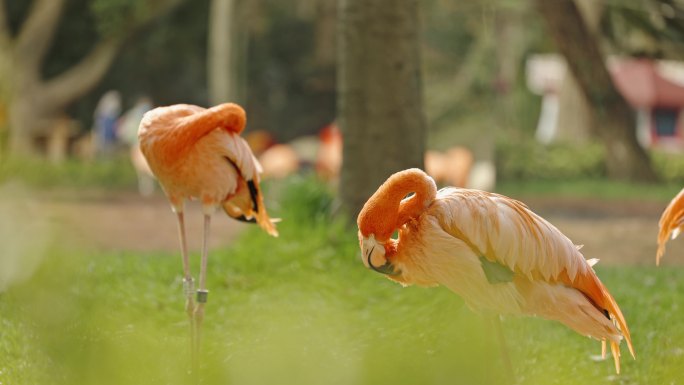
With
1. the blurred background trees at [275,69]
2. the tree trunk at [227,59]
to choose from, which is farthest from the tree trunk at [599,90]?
the tree trunk at [227,59]

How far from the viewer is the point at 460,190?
12.9ft

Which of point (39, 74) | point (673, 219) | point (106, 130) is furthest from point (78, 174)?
point (673, 219)

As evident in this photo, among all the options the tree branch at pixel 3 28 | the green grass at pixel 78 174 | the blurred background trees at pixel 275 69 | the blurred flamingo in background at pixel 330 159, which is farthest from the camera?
the tree branch at pixel 3 28

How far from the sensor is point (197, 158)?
4.54 m

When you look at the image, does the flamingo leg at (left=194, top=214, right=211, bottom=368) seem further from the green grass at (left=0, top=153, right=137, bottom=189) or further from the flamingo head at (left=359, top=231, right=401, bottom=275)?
the green grass at (left=0, top=153, right=137, bottom=189)

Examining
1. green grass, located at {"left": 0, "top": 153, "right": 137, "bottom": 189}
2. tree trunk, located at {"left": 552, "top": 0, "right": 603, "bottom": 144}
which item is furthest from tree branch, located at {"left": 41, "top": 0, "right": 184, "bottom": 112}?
tree trunk, located at {"left": 552, "top": 0, "right": 603, "bottom": 144}

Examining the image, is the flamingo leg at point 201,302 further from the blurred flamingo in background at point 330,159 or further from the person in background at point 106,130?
the person in background at point 106,130

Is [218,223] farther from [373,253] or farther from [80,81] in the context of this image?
[373,253]

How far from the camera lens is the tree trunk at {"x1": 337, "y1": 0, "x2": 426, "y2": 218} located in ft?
22.6

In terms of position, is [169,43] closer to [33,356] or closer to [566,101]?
[566,101]

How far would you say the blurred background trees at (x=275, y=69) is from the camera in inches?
690

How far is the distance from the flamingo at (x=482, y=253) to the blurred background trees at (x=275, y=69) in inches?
470

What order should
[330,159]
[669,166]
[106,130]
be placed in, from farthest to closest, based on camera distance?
[669,166], [106,130], [330,159]

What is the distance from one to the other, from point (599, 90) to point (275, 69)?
712 cm
